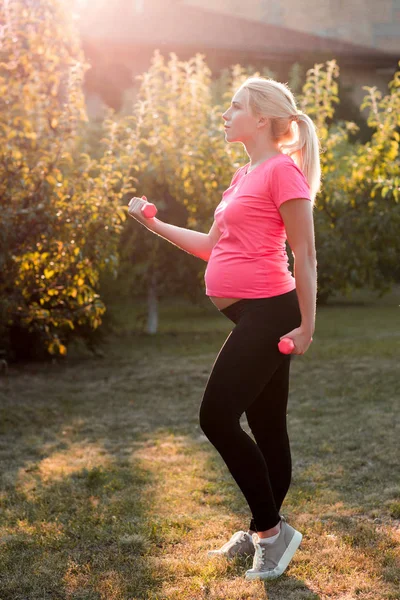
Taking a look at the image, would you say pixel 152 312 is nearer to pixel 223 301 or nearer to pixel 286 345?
pixel 223 301

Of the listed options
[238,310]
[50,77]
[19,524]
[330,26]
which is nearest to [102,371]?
[50,77]

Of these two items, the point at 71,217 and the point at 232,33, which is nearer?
the point at 71,217

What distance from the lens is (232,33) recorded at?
33.6 m

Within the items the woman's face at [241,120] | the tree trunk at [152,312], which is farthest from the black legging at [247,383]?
the tree trunk at [152,312]

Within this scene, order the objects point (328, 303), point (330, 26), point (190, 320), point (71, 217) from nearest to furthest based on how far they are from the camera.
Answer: point (71, 217) → point (190, 320) → point (328, 303) → point (330, 26)

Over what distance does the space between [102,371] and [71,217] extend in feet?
9.07

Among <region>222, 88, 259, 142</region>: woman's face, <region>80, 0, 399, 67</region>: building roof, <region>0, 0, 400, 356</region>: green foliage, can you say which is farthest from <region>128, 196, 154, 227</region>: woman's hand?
<region>80, 0, 399, 67</region>: building roof

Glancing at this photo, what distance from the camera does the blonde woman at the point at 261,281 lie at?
285 cm

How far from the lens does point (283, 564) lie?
10.0ft

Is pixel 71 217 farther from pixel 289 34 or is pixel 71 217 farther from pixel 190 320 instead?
pixel 289 34

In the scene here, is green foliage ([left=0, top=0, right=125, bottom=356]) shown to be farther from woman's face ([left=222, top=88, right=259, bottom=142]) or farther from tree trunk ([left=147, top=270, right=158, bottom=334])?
tree trunk ([left=147, top=270, right=158, bottom=334])

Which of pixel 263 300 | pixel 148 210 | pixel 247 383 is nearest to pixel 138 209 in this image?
pixel 148 210

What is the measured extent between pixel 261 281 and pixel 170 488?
2003 millimetres

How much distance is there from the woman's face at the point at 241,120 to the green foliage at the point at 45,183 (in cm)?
403
